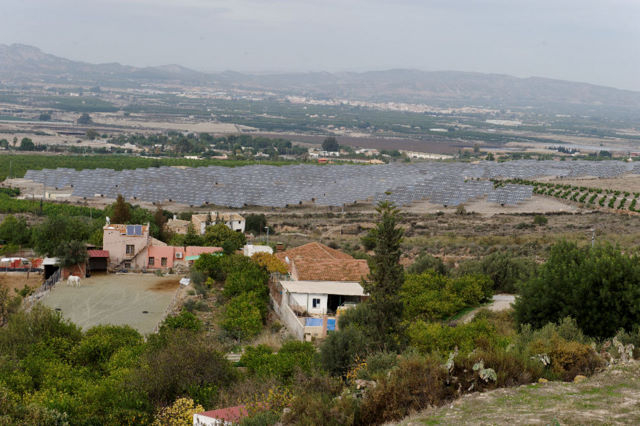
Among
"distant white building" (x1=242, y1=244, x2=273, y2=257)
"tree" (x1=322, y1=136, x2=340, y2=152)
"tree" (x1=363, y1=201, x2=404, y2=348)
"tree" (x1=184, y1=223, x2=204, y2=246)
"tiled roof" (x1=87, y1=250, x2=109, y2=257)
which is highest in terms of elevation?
"tree" (x1=363, y1=201, x2=404, y2=348)

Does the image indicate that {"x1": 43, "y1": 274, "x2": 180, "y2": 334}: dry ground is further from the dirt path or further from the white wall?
the dirt path

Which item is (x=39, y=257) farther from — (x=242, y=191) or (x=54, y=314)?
(x=242, y=191)

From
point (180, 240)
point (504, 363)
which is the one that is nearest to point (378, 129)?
point (180, 240)

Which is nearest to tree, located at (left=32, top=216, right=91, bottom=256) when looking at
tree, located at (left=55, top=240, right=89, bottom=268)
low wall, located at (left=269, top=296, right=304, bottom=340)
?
tree, located at (left=55, top=240, right=89, bottom=268)

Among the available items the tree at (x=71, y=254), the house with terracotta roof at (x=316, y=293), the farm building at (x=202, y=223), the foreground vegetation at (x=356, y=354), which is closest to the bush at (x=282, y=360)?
the foreground vegetation at (x=356, y=354)

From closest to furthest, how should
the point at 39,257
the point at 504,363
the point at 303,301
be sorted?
the point at 504,363 → the point at 303,301 → the point at 39,257

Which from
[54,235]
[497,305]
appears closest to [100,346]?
[497,305]

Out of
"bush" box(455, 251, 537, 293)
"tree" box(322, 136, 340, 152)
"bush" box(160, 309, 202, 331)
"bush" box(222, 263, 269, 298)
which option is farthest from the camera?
"tree" box(322, 136, 340, 152)

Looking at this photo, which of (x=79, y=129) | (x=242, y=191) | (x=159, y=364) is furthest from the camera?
(x=79, y=129)
